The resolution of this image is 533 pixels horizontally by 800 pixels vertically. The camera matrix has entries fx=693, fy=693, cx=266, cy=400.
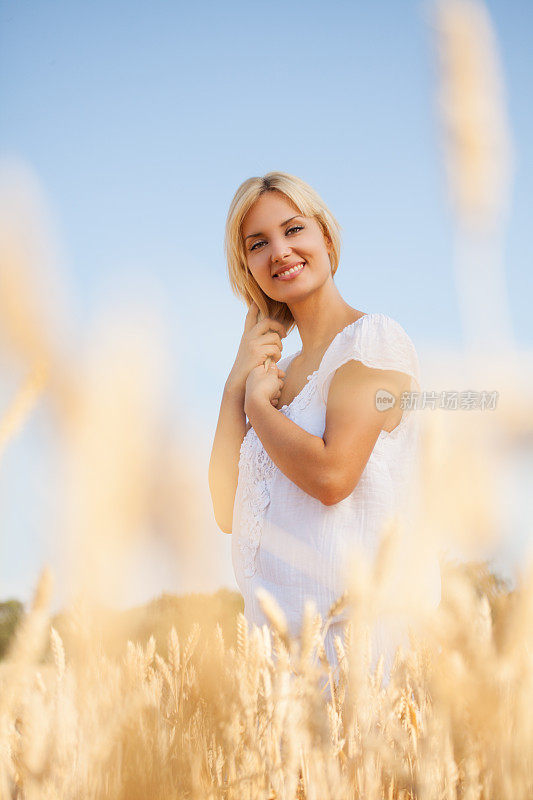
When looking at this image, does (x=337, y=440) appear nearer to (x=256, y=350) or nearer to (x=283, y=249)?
(x=256, y=350)

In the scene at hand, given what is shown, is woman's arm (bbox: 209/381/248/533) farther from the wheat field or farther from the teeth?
the wheat field

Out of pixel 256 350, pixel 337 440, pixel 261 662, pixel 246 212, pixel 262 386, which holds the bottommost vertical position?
pixel 261 662

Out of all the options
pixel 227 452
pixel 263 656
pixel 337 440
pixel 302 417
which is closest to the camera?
pixel 263 656

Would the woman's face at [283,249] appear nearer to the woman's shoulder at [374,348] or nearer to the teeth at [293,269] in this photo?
the teeth at [293,269]

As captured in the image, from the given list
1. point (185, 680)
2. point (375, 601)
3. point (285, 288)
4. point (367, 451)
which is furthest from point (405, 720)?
point (285, 288)

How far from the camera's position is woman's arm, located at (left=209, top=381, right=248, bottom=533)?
2.27 meters

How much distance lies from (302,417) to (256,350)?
0.36 meters

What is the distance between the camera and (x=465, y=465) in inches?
18.1

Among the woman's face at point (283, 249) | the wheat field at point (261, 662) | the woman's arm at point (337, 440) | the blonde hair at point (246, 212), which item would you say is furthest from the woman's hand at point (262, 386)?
the wheat field at point (261, 662)

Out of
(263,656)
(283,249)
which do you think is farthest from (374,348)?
(263,656)

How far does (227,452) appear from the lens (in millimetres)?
2273

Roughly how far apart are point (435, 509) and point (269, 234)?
2024mm

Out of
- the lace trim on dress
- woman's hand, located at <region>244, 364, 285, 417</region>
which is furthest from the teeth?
the lace trim on dress

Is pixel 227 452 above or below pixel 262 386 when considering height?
below
